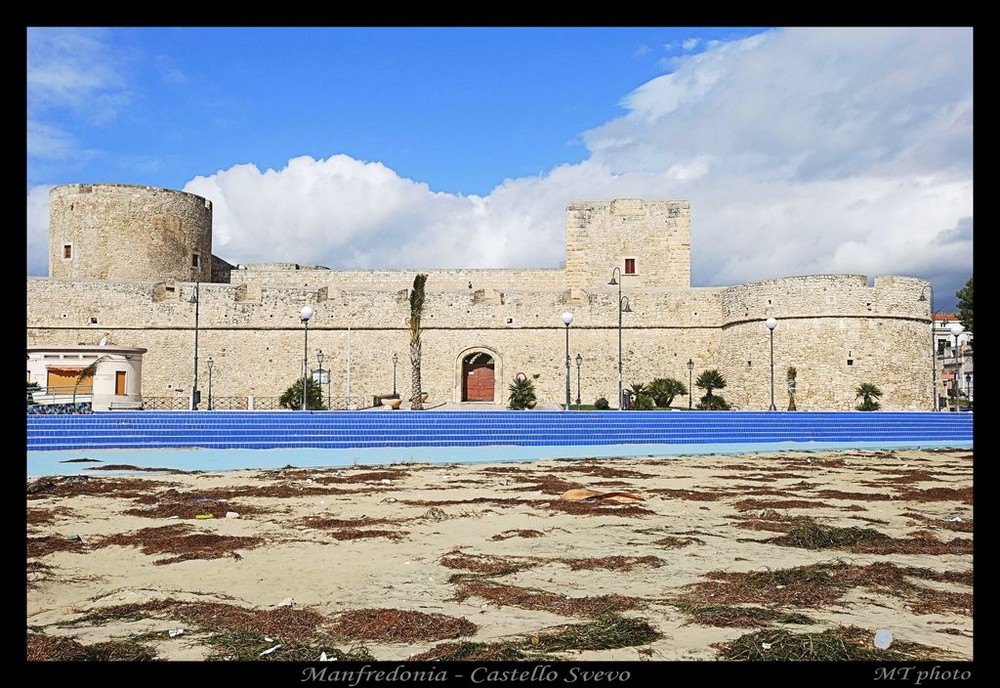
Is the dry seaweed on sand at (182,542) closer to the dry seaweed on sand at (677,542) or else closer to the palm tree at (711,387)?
the dry seaweed on sand at (677,542)

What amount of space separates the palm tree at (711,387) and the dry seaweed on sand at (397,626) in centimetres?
1890

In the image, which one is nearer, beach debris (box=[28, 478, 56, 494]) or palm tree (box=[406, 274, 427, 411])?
beach debris (box=[28, 478, 56, 494])

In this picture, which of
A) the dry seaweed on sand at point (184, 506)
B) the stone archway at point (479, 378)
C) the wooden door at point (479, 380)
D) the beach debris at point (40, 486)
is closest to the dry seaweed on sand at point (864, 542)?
the dry seaweed on sand at point (184, 506)

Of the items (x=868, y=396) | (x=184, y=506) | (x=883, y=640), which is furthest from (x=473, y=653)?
(x=868, y=396)

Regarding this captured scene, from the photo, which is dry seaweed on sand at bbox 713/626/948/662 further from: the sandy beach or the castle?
the castle

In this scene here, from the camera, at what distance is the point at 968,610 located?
3592mm

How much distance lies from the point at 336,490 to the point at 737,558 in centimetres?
430

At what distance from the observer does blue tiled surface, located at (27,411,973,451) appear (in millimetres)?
12625

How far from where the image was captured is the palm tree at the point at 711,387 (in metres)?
21.6

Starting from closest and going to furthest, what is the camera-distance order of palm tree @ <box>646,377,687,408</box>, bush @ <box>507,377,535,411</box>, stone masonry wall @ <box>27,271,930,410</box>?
bush @ <box>507,377,535,411</box> < palm tree @ <box>646,377,687,408</box> < stone masonry wall @ <box>27,271,930,410</box>

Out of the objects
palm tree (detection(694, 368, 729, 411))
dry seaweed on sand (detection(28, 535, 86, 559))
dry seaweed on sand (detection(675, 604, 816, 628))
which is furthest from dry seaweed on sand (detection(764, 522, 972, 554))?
palm tree (detection(694, 368, 729, 411))

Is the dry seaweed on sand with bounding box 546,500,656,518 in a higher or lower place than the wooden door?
lower

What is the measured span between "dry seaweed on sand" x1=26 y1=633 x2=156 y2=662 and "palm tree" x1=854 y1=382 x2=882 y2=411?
20279mm
